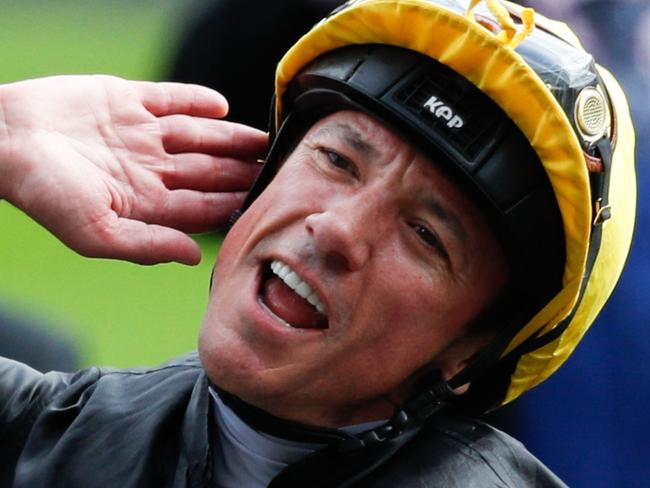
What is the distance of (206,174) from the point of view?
312cm

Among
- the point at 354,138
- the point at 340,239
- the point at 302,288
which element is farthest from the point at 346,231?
the point at 354,138

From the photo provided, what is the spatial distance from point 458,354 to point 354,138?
574 mm

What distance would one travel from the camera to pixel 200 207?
10.1ft

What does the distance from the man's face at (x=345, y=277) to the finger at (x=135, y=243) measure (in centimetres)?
18

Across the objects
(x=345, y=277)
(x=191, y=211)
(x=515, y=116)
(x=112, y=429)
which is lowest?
(x=112, y=429)

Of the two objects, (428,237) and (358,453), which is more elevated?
(428,237)

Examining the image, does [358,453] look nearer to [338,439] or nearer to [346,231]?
[338,439]

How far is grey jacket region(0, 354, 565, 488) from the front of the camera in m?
2.83

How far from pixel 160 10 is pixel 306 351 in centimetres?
210

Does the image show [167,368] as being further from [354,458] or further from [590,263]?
[590,263]

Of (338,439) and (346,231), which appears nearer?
(346,231)

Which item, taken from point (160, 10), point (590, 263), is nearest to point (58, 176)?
point (590, 263)

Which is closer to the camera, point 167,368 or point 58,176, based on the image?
point 58,176

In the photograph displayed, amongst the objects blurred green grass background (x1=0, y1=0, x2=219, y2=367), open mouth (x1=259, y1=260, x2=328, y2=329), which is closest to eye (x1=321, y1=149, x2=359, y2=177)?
open mouth (x1=259, y1=260, x2=328, y2=329)
